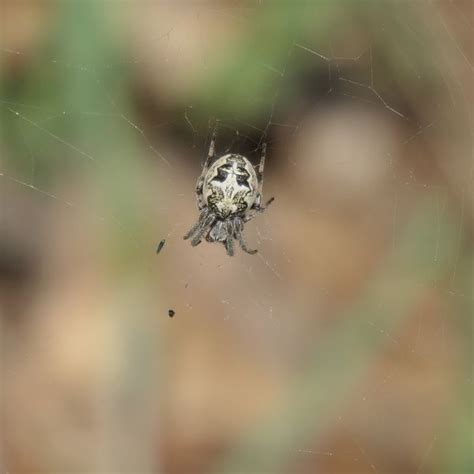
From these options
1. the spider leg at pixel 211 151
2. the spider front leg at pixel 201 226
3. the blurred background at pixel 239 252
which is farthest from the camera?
the spider front leg at pixel 201 226

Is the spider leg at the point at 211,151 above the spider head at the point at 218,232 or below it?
above

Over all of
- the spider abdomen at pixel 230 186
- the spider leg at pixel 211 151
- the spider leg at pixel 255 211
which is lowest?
the spider abdomen at pixel 230 186

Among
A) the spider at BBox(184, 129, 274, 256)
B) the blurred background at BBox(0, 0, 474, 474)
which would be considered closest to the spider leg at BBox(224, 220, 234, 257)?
the spider at BBox(184, 129, 274, 256)

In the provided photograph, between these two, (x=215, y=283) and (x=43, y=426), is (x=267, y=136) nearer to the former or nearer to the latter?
(x=215, y=283)

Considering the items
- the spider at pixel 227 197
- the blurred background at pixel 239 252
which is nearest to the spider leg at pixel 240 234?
the spider at pixel 227 197

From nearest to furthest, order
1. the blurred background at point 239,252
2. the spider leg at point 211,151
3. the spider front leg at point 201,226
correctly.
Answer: the blurred background at point 239,252
the spider leg at point 211,151
the spider front leg at point 201,226

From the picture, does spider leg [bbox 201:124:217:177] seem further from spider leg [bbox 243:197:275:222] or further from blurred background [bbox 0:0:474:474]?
spider leg [bbox 243:197:275:222]

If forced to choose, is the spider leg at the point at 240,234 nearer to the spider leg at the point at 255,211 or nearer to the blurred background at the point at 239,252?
the spider leg at the point at 255,211
